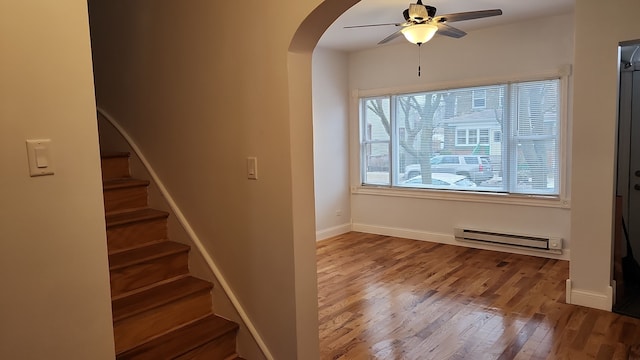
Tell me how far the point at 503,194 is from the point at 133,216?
4.08 meters

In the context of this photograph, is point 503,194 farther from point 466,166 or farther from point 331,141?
point 331,141

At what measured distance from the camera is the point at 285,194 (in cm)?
205

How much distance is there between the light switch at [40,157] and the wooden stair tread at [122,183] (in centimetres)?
132

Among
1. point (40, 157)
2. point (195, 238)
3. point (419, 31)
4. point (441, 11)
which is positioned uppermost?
point (441, 11)

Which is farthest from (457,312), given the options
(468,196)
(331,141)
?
(331,141)

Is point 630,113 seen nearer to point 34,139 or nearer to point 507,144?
point 507,144

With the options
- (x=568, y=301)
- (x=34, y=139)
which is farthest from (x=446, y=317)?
(x=34, y=139)

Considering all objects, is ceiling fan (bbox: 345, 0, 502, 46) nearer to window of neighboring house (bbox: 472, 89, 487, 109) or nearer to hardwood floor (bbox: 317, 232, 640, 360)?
window of neighboring house (bbox: 472, 89, 487, 109)

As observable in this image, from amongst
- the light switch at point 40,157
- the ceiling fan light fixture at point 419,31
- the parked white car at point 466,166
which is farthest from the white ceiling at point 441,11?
the light switch at point 40,157

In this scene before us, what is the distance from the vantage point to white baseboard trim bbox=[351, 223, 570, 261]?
4858 mm

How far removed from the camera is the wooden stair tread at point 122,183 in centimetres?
274

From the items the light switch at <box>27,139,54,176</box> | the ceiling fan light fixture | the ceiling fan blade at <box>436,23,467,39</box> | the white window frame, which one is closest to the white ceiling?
the ceiling fan blade at <box>436,23,467,39</box>

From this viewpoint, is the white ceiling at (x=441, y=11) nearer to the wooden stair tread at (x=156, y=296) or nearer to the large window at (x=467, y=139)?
the large window at (x=467, y=139)

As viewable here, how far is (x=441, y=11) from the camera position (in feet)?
13.9
